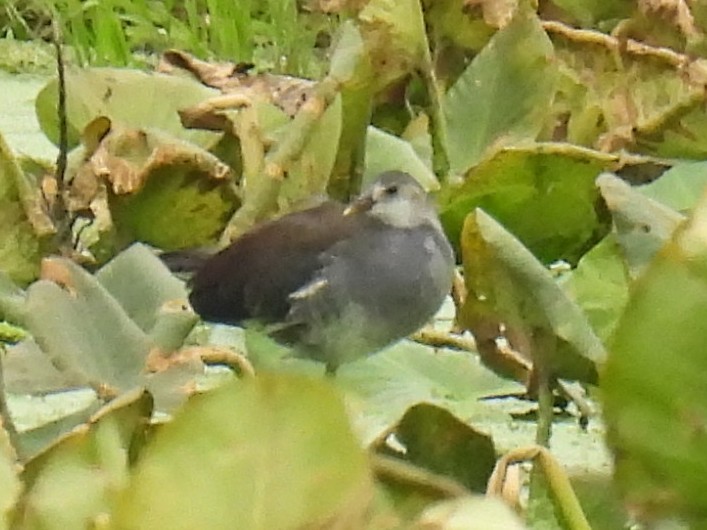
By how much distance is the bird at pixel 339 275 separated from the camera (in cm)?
55

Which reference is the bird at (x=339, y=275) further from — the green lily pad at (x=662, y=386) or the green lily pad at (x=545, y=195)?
the green lily pad at (x=662, y=386)

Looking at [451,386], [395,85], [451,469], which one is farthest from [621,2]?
[451,469]

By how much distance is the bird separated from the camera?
1.82ft

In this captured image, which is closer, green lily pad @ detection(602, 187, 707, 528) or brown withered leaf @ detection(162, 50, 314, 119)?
green lily pad @ detection(602, 187, 707, 528)

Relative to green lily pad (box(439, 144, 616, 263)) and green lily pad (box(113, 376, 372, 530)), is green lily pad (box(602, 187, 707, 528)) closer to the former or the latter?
green lily pad (box(113, 376, 372, 530))

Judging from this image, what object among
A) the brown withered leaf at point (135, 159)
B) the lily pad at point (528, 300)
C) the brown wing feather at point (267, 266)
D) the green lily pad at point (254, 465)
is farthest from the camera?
the brown wing feather at point (267, 266)

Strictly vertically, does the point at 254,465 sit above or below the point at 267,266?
above

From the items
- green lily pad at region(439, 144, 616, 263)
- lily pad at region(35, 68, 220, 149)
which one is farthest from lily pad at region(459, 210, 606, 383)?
lily pad at region(35, 68, 220, 149)

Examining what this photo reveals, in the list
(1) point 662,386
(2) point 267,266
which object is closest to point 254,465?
(1) point 662,386

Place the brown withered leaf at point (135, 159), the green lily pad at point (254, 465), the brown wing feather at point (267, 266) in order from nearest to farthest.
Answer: the green lily pad at point (254, 465) → the brown withered leaf at point (135, 159) → the brown wing feather at point (267, 266)

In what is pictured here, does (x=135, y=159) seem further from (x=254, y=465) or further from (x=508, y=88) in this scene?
(x=254, y=465)

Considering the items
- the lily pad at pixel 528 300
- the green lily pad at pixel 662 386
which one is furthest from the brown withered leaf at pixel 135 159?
the green lily pad at pixel 662 386

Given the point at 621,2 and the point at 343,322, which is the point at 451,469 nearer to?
the point at 621,2

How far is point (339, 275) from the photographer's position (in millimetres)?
849
